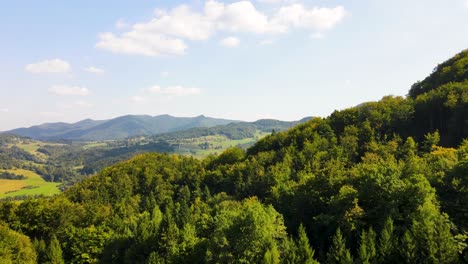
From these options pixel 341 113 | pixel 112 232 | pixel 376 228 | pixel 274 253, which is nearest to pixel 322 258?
pixel 376 228

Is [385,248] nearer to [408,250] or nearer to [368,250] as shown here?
[368,250]

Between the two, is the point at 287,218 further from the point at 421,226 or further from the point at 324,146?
the point at 324,146

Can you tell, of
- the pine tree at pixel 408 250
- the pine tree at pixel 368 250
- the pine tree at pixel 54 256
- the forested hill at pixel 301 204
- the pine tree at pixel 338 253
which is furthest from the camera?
the pine tree at pixel 54 256

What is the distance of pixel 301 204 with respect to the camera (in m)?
68.6

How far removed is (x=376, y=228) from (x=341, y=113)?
7932 centimetres

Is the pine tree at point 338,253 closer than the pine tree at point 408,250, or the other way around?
the pine tree at point 408,250

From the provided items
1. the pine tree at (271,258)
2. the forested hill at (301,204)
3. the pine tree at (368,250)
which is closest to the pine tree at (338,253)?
the forested hill at (301,204)

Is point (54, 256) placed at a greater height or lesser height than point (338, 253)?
lesser

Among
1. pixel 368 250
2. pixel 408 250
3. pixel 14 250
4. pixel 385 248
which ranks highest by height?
pixel 408 250

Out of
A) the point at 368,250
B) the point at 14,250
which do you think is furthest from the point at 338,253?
the point at 14,250

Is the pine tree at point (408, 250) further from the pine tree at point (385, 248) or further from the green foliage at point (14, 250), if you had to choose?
the green foliage at point (14, 250)

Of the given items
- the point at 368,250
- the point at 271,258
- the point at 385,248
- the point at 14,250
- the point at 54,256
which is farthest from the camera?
the point at 54,256

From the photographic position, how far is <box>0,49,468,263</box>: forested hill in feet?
159

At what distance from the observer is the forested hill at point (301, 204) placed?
48509 millimetres
